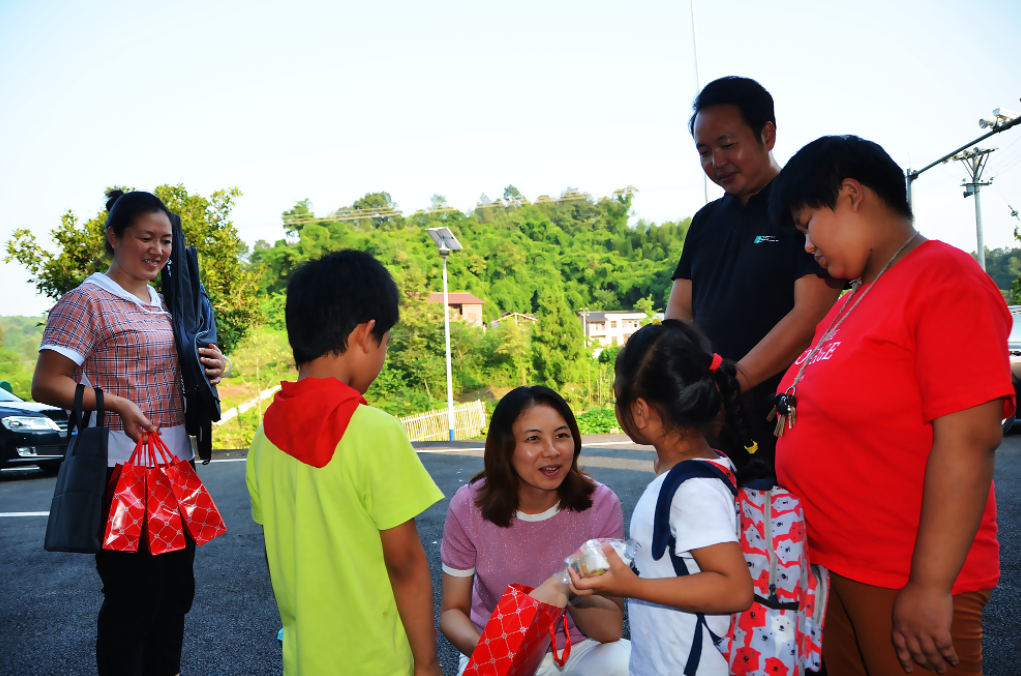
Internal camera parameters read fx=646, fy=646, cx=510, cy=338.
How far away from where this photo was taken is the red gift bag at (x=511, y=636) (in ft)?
4.87

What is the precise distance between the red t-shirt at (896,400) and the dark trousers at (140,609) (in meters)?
2.08

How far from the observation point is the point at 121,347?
2.27 m

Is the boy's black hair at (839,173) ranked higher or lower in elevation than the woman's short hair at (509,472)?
higher

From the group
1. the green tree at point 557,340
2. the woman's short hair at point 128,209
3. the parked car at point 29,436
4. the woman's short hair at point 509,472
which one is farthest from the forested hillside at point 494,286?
the woman's short hair at point 509,472

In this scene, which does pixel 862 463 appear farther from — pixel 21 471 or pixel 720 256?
pixel 21 471

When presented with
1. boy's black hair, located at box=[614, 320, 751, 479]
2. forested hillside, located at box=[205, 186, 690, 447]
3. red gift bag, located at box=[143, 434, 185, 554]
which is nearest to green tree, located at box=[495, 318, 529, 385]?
forested hillside, located at box=[205, 186, 690, 447]

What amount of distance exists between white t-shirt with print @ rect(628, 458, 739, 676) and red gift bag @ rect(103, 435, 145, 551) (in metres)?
1.62

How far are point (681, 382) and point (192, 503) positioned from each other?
5.75 feet

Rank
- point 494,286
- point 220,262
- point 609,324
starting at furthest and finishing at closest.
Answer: point 494,286, point 609,324, point 220,262

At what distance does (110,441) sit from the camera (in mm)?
2219

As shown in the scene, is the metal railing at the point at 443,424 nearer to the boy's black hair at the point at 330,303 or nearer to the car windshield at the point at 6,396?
the car windshield at the point at 6,396

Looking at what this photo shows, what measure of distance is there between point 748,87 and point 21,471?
10.0 meters

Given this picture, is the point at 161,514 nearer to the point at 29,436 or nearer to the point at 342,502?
the point at 342,502

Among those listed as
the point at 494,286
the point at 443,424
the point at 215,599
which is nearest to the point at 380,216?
the point at 494,286
